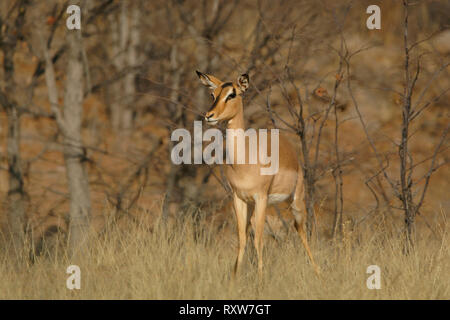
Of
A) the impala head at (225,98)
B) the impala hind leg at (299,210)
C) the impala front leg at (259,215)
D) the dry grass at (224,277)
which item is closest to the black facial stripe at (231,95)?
the impala head at (225,98)

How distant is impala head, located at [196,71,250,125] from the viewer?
5.13m

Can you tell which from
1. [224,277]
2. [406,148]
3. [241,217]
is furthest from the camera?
[406,148]

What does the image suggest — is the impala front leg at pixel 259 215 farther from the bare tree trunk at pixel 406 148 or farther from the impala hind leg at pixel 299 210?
the bare tree trunk at pixel 406 148

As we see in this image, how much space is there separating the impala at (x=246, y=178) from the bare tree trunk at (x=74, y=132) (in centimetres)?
408

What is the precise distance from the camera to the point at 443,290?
17.2 ft

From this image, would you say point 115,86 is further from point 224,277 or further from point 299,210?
point 224,277

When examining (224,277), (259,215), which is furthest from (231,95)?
(224,277)

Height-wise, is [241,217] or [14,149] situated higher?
[14,149]

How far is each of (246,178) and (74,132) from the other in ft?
15.6

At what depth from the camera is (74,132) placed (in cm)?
955

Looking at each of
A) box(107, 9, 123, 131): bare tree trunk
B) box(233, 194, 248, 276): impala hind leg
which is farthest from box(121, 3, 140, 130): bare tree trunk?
box(233, 194, 248, 276): impala hind leg

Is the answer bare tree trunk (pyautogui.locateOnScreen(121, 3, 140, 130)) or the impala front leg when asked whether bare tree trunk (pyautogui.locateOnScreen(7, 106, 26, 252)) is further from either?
the impala front leg

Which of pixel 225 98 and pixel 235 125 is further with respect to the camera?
pixel 235 125
